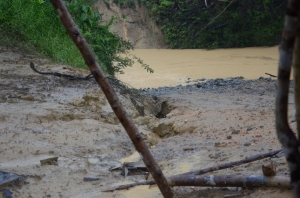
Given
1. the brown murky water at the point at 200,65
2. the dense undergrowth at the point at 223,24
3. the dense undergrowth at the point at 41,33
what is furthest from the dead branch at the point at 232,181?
the dense undergrowth at the point at 223,24

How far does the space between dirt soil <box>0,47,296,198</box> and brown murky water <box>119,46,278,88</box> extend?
231 inches

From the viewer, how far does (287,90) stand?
113 cm

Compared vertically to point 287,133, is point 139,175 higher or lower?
lower

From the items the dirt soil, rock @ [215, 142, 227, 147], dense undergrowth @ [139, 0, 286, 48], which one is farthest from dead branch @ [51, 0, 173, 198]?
dense undergrowth @ [139, 0, 286, 48]

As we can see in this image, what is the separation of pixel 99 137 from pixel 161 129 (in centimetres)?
96

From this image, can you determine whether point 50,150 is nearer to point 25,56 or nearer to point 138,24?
point 25,56

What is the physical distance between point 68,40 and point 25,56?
125 cm

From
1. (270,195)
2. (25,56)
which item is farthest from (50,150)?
(25,56)

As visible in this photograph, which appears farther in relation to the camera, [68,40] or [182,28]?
[182,28]

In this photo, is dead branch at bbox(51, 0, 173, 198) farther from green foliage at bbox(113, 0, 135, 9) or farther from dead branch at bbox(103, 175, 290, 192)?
green foliage at bbox(113, 0, 135, 9)

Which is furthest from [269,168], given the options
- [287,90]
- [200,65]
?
[200,65]

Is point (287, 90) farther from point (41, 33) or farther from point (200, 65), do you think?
point (200, 65)

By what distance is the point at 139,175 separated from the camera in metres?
3.52

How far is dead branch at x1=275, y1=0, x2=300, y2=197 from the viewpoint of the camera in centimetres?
105
